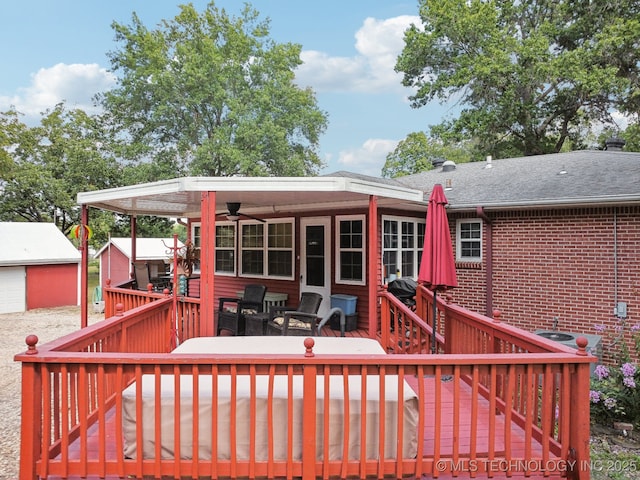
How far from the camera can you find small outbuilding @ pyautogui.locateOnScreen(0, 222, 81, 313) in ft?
51.8

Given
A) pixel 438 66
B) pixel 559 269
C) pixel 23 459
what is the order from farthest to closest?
pixel 438 66 < pixel 559 269 < pixel 23 459

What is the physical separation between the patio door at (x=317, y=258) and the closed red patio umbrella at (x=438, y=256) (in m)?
3.93

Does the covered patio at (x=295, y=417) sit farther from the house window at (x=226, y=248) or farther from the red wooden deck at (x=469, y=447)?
the house window at (x=226, y=248)

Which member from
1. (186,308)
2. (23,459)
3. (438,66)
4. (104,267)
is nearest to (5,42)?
(104,267)

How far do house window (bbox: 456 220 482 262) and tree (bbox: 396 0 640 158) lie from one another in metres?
11.1

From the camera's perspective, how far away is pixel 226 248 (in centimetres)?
1023

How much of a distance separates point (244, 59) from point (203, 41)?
271cm

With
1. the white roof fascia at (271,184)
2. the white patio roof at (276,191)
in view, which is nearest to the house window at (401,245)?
the white patio roof at (276,191)

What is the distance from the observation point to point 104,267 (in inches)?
850

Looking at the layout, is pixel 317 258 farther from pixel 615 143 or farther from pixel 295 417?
pixel 615 143

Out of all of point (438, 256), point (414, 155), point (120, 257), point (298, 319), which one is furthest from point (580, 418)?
point (414, 155)

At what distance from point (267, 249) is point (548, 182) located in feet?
20.8

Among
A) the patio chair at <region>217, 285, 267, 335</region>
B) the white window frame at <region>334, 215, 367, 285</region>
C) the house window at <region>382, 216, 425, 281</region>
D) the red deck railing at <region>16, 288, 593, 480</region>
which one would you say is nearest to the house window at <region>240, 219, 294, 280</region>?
the white window frame at <region>334, 215, 367, 285</region>

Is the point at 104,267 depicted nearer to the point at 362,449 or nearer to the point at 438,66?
the point at 438,66
